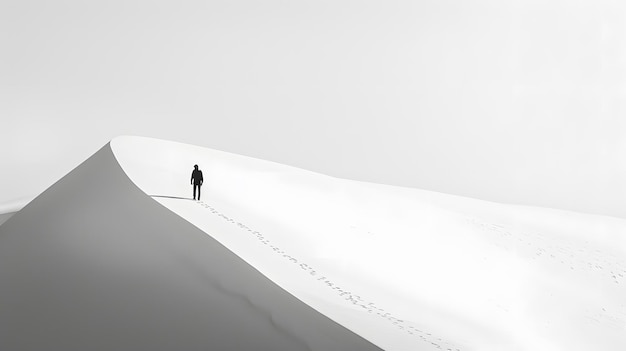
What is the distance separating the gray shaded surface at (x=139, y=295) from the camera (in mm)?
6746

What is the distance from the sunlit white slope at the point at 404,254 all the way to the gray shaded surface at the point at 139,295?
3.38 ft

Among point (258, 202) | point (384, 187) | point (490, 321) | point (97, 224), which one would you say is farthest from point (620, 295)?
point (97, 224)

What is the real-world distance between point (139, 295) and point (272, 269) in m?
3.98

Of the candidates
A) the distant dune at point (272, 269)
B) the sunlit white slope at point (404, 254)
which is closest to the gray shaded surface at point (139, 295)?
the distant dune at point (272, 269)

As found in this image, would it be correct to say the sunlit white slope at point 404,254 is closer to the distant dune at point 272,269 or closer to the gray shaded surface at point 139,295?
the distant dune at point 272,269

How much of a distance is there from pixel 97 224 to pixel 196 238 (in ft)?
7.08

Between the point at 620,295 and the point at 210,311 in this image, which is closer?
the point at 210,311

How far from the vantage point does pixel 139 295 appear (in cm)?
798

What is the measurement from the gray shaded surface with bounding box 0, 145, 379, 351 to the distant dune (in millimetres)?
32

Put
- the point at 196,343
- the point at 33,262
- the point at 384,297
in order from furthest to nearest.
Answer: the point at 384,297
the point at 33,262
the point at 196,343

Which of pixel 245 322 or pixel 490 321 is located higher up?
pixel 245 322

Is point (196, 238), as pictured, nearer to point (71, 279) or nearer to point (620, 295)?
point (71, 279)

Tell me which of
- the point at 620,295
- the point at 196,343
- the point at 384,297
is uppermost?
the point at 196,343

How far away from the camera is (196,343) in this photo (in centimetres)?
664
